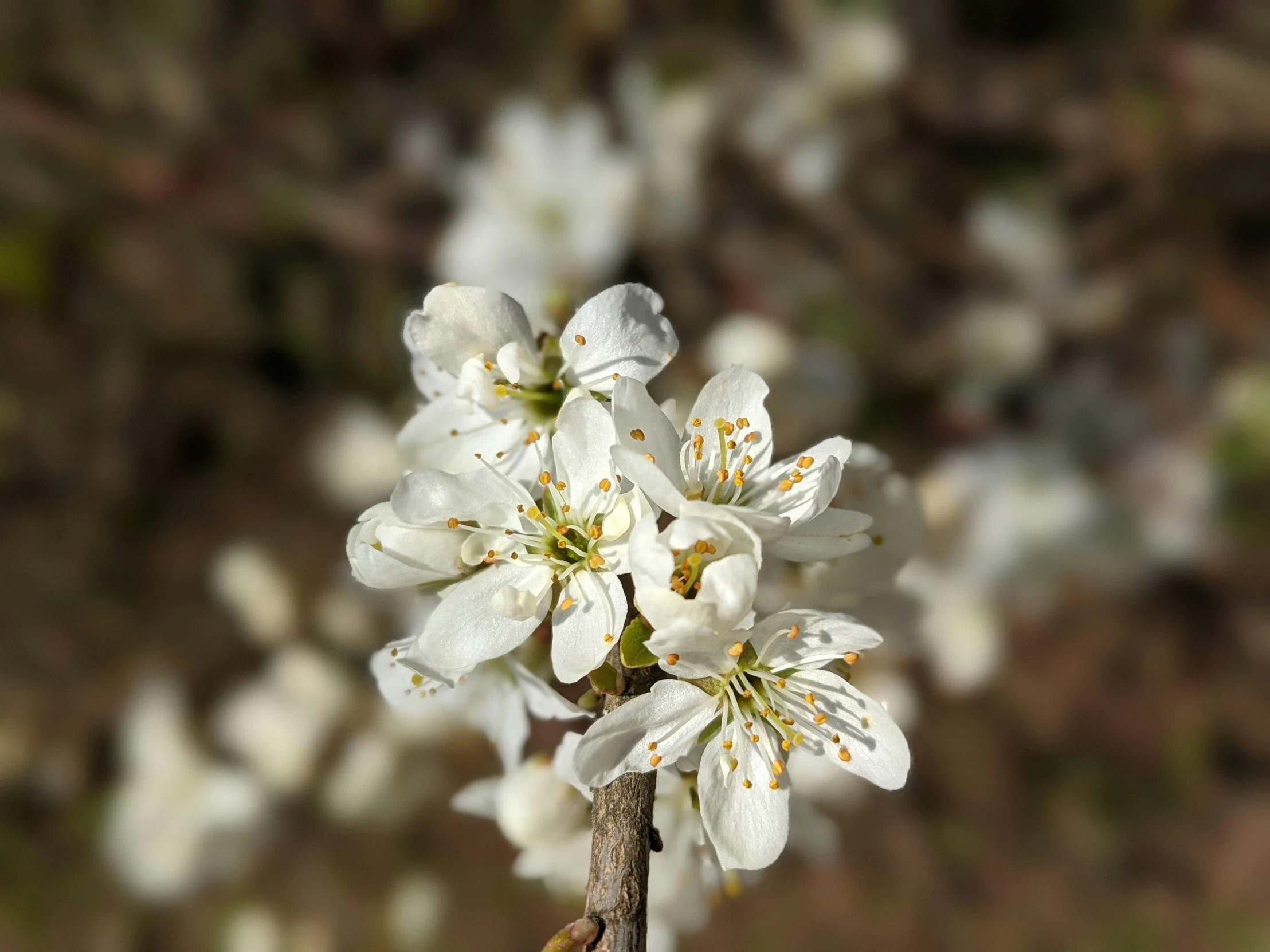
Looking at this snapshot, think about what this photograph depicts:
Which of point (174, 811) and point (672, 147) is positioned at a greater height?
point (672, 147)

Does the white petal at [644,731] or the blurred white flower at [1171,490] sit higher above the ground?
the blurred white flower at [1171,490]

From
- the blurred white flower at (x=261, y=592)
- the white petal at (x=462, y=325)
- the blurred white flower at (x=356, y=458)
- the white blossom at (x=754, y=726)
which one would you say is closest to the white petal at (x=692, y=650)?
the white blossom at (x=754, y=726)

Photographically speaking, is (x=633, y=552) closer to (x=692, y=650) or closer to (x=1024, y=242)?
(x=692, y=650)

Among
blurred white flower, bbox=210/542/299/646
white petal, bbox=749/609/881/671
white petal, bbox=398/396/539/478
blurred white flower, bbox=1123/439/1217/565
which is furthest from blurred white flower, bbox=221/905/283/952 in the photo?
blurred white flower, bbox=1123/439/1217/565

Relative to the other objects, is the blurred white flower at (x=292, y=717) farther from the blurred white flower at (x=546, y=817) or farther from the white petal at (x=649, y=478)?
the white petal at (x=649, y=478)

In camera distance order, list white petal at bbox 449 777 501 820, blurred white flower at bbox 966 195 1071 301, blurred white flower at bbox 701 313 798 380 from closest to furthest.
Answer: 1. white petal at bbox 449 777 501 820
2. blurred white flower at bbox 701 313 798 380
3. blurred white flower at bbox 966 195 1071 301

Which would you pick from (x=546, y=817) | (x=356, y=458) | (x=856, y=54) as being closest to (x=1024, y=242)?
(x=856, y=54)

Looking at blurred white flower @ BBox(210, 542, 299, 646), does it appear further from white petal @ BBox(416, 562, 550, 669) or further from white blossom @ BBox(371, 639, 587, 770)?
white petal @ BBox(416, 562, 550, 669)
